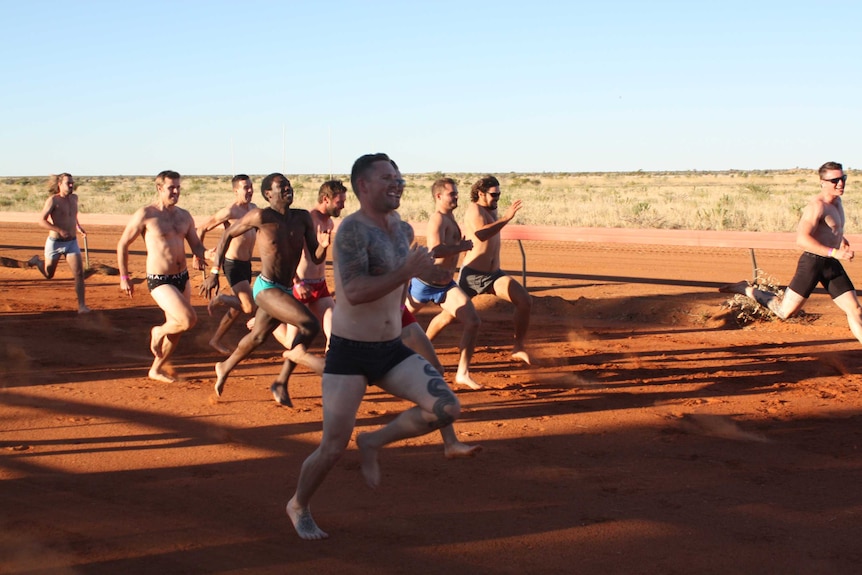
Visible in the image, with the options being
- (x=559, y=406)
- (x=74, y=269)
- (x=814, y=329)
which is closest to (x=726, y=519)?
(x=559, y=406)

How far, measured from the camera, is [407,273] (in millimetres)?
5055

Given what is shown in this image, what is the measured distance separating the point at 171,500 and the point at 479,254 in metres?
4.80

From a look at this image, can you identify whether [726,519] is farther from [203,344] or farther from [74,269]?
[74,269]

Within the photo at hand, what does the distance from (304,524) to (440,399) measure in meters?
1.14

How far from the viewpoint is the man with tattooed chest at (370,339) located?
17.5ft

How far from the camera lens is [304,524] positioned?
579 centimetres

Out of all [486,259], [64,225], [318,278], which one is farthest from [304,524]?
[64,225]

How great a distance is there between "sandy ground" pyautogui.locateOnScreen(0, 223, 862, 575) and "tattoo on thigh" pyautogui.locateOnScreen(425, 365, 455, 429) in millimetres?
770

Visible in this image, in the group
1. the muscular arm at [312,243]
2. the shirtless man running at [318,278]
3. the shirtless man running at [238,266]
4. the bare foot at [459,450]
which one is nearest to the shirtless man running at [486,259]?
the shirtless man running at [318,278]

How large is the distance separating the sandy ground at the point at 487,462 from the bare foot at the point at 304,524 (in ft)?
0.21

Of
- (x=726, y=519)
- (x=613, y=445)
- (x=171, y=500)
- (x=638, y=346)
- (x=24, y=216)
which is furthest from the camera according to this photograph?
(x=24, y=216)

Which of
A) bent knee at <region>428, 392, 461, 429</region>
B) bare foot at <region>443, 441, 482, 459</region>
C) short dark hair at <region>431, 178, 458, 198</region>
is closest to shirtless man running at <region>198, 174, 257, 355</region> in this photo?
short dark hair at <region>431, 178, 458, 198</region>

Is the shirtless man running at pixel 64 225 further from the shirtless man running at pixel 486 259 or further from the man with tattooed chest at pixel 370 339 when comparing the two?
the man with tattooed chest at pixel 370 339

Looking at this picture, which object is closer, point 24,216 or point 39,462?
point 39,462
